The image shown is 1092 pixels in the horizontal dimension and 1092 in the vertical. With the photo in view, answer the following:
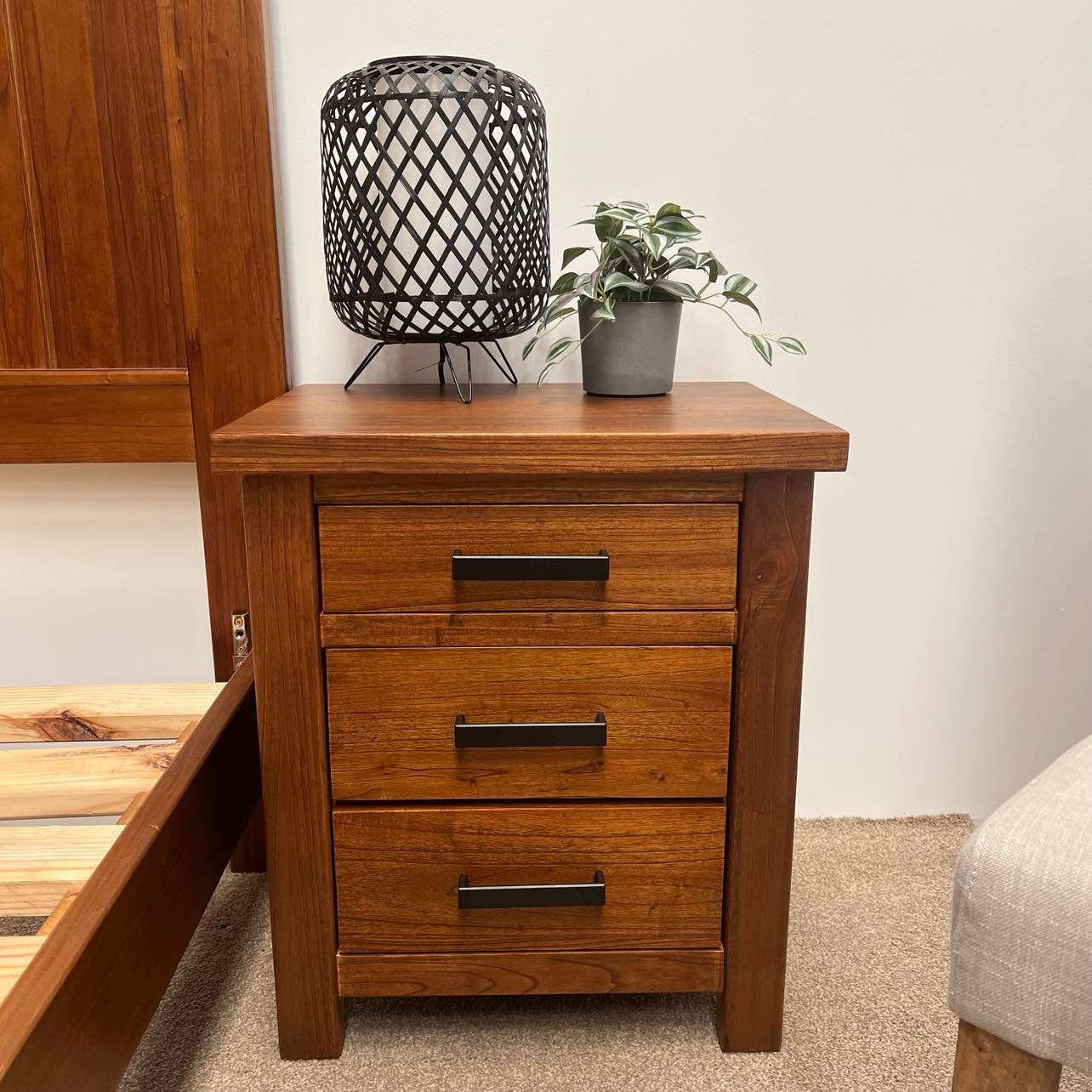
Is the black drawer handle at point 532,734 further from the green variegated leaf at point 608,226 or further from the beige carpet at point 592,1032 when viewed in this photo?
the green variegated leaf at point 608,226

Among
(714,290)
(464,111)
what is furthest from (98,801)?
(714,290)

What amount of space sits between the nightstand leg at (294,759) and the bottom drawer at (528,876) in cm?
3

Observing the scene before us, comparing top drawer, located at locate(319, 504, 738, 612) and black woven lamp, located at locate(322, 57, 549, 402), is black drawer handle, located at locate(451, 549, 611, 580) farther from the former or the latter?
black woven lamp, located at locate(322, 57, 549, 402)

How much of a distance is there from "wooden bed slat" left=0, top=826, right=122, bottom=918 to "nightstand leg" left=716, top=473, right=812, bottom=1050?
597 millimetres

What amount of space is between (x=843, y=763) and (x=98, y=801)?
1021 mm

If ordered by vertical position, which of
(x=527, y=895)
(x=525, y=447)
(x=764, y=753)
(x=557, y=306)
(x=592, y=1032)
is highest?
(x=557, y=306)

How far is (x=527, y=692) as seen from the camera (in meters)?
0.90

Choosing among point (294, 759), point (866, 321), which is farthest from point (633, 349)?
point (294, 759)

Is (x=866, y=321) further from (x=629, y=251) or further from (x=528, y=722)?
(x=528, y=722)

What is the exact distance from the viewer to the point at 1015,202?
1225mm

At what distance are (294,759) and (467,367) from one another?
0.50m

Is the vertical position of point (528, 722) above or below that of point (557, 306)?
below

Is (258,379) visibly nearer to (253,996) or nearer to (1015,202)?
(253,996)

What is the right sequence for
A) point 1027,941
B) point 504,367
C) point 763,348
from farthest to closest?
point 504,367
point 763,348
point 1027,941
